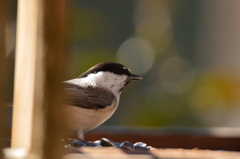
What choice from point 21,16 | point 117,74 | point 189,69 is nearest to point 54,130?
point 21,16

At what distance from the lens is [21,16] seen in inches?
33.3

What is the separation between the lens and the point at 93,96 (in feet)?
6.66

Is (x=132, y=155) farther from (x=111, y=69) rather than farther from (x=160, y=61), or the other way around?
(x=160, y=61)

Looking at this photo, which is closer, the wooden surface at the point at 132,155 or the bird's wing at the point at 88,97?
the wooden surface at the point at 132,155

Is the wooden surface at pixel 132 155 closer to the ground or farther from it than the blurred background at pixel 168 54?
closer to the ground

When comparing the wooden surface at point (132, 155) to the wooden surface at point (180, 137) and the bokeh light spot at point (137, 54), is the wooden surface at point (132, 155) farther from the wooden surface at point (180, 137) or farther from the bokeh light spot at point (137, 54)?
the bokeh light spot at point (137, 54)

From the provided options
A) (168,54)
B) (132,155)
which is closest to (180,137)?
(132,155)

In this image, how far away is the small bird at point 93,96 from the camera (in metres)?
1.89

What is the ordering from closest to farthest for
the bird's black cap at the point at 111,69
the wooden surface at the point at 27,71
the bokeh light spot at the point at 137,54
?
the wooden surface at the point at 27,71 → the bird's black cap at the point at 111,69 → the bokeh light spot at the point at 137,54

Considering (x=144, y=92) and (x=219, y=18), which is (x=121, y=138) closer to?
(x=144, y=92)

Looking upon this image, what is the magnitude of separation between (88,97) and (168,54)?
2.41 meters

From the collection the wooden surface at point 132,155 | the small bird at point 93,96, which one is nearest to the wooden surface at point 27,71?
the wooden surface at point 132,155

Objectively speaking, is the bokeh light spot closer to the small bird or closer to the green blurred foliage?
the green blurred foliage

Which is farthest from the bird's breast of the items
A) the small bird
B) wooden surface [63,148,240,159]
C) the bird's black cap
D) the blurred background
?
the blurred background
